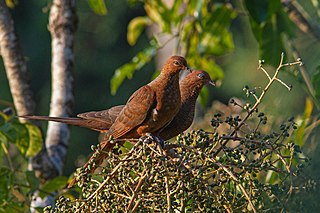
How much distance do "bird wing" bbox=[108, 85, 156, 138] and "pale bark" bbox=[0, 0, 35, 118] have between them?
2.68ft

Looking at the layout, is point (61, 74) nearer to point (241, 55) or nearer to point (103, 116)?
point (103, 116)

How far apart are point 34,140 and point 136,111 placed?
0.73 metres

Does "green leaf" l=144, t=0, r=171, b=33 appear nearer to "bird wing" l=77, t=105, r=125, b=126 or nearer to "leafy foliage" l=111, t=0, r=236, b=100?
"leafy foliage" l=111, t=0, r=236, b=100

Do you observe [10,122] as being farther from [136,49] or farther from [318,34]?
[136,49]

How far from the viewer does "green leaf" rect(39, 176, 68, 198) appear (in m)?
3.38

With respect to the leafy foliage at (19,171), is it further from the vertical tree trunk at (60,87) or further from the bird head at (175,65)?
the bird head at (175,65)

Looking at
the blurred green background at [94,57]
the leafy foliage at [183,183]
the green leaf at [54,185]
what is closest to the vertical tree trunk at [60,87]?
the green leaf at [54,185]

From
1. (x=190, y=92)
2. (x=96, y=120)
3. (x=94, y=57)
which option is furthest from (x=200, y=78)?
(x=94, y=57)

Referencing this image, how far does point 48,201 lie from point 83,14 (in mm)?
10497

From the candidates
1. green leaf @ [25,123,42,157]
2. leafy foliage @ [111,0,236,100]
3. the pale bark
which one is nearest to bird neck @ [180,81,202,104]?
green leaf @ [25,123,42,157]

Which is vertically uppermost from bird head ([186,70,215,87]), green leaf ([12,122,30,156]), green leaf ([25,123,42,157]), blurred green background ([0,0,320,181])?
bird head ([186,70,215,87])

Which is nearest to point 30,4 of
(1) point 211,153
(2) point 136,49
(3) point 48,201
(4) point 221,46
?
(2) point 136,49

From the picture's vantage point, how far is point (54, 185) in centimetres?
339

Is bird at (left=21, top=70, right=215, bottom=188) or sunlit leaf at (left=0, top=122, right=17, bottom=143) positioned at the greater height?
bird at (left=21, top=70, right=215, bottom=188)
